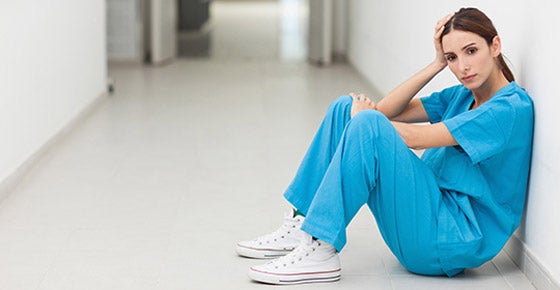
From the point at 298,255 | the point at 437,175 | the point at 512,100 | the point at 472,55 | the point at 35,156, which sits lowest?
the point at 35,156

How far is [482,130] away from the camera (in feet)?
A: 8.84

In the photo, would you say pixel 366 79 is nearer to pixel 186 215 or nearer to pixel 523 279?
pixel 186 215

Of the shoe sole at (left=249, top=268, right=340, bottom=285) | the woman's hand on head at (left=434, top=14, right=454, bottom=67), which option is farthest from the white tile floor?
the woman's hand on head at (left=434, top=14, right=454, bottom=67)

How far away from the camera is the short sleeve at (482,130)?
2.69 metres

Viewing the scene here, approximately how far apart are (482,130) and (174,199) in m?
1.62

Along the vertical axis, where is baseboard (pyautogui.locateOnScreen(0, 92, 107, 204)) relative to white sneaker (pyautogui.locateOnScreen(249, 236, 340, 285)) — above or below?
below

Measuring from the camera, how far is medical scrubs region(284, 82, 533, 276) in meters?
2.69

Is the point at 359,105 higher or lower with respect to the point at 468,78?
lower

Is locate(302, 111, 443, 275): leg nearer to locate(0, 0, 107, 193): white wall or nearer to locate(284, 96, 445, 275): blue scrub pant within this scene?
locate(284, 96, 445, 275): blue scrub pant

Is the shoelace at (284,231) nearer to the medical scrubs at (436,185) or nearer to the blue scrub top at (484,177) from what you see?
the medical scrubs at (436,185)

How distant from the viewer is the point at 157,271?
3.02 m

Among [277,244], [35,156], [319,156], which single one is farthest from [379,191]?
[35,156]

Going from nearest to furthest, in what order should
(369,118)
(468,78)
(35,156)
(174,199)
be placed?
(369,118)
(468,78)
(174,199)
(35,156)

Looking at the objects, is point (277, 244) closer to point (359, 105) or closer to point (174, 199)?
point (359, 105)
